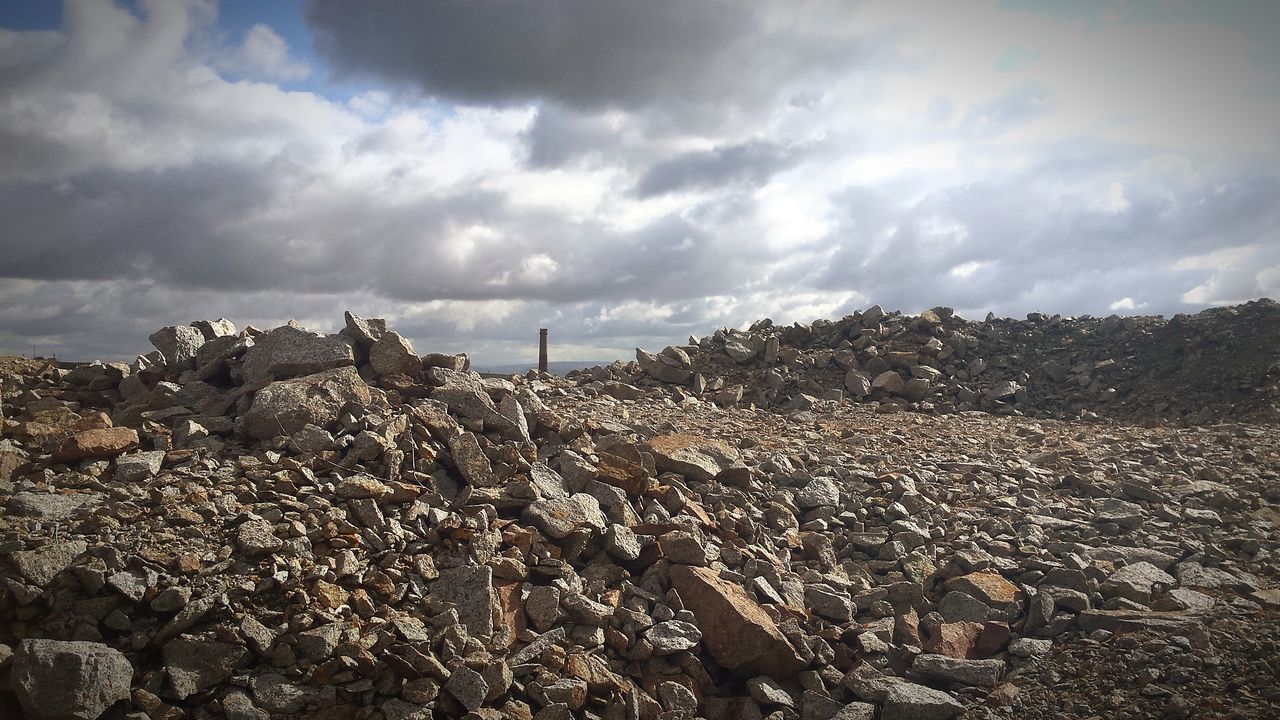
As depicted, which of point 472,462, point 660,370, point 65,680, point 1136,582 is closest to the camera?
point 65,680

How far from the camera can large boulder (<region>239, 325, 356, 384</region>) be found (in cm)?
674

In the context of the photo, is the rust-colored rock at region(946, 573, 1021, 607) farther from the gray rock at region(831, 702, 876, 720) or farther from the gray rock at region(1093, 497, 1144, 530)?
the gray rock at region(1093, 497, 1144, 530)

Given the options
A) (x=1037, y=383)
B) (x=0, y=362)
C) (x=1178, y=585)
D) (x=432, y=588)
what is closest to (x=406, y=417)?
(x=432, y=588)

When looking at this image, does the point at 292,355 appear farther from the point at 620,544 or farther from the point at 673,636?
the point at 673,636

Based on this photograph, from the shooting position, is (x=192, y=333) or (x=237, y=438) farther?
(x=192, y=333)

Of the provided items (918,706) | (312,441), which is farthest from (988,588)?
(312,441)

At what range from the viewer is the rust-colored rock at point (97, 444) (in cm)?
516

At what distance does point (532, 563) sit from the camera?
524 cm

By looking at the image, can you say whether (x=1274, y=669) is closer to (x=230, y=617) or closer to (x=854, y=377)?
(x=230, y=617)

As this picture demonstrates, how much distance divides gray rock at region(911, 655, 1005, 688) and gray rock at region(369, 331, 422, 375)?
540 centimetres

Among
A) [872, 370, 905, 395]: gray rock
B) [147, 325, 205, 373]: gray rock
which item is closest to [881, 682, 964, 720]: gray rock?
[147, 325, 205, 373]: gray rock

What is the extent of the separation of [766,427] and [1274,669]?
24.9ft

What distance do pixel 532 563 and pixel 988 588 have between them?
3.97 metres

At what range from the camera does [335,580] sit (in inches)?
175
